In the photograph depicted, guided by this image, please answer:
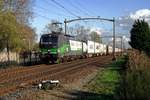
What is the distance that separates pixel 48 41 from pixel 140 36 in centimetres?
1325

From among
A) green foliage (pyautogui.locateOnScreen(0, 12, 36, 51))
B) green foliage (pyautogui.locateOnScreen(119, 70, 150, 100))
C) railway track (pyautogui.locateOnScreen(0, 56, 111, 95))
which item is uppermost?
green foliage (pyautogui.locateOnScreen(0, 12, 36, 51))

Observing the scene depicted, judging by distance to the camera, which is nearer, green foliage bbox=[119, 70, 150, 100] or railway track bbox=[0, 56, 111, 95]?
green foliage bbox=[119, 70, 150, 100]

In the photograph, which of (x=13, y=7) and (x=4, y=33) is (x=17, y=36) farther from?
(x=13, y=7)

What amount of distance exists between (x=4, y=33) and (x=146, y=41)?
18.5 meters

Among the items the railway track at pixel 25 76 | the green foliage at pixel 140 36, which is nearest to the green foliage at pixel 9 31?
the railway track at pixel 25 76

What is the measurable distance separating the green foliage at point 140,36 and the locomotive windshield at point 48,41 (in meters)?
11.7

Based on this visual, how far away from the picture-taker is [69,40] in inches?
2163

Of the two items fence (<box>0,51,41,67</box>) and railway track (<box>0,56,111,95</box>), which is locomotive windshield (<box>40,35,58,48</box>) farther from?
railway track (<box>0,56,111,95</box>)

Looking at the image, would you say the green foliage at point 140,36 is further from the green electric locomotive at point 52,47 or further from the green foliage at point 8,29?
the green foliage at point 8,29

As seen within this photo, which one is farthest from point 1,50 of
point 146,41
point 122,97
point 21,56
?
point 122,97

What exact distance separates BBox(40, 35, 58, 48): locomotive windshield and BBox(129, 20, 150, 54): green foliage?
11677 mm

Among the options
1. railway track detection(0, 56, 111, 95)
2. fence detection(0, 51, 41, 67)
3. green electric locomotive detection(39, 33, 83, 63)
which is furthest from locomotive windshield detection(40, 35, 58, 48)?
railway track detection(0, 56, 111, 95)

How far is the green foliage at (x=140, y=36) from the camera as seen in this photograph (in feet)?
175

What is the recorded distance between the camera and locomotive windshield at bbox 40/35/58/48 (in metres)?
48.5
